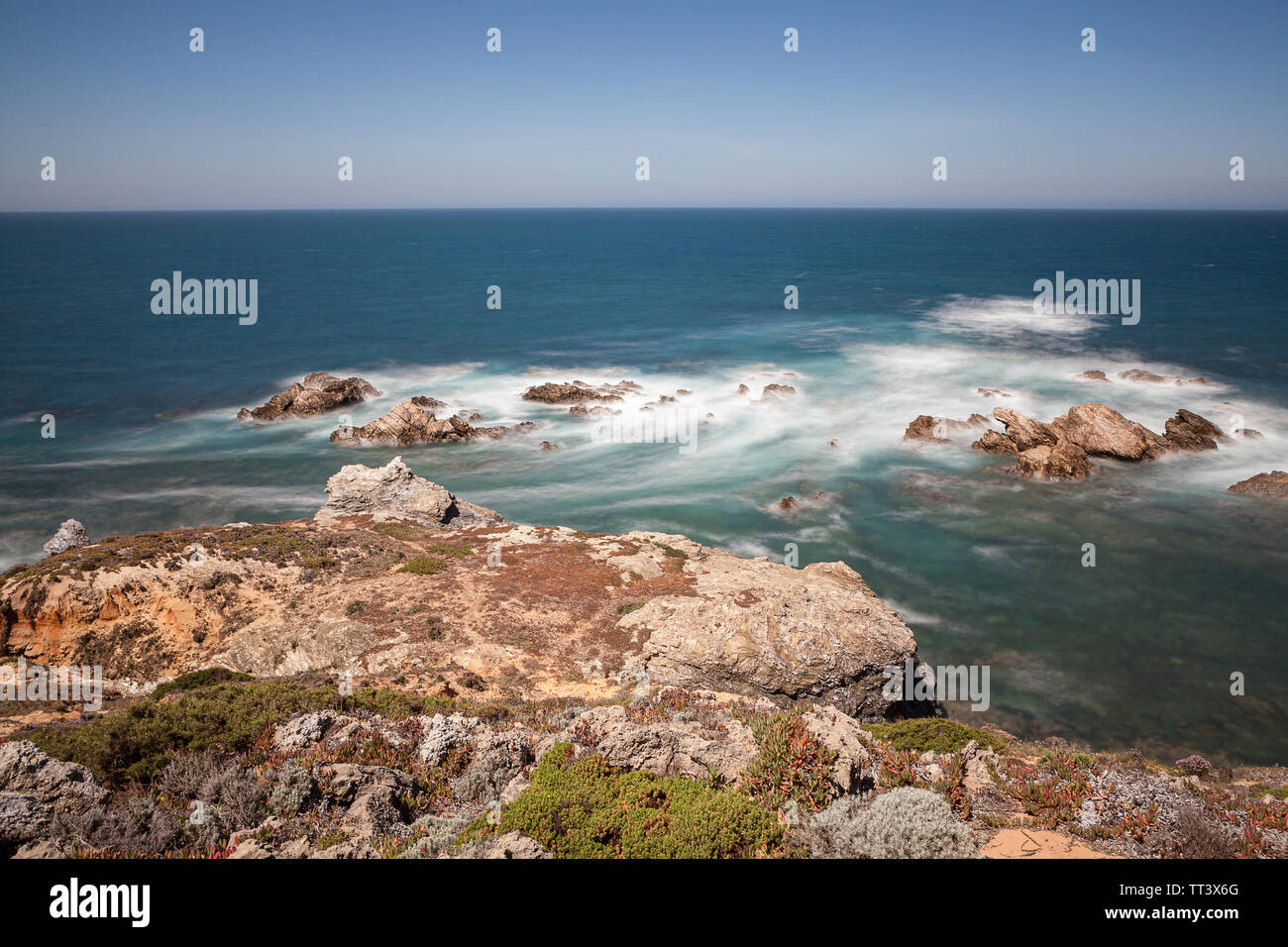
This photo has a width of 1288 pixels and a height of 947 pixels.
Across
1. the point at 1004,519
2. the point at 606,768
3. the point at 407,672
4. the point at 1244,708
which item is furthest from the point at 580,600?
the point at 1004,519

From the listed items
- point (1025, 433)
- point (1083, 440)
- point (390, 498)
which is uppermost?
point (1025, 433)

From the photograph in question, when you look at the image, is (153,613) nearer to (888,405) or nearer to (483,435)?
(483,435)

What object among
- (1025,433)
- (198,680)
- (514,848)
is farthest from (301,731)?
(1025,433)

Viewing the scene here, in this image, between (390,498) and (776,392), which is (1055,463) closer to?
(776,392)

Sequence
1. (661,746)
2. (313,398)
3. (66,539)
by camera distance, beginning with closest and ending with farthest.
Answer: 1. (661,746)
2. (66,539)
3. (313,398)

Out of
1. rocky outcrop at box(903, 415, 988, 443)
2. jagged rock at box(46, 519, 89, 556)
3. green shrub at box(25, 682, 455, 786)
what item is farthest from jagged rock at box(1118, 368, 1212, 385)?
jagged rock at box(46, 519, 89, 556)

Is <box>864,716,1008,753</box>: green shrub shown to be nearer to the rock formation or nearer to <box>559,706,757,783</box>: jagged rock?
<box>559,706,757,783</box>: jagged rock
